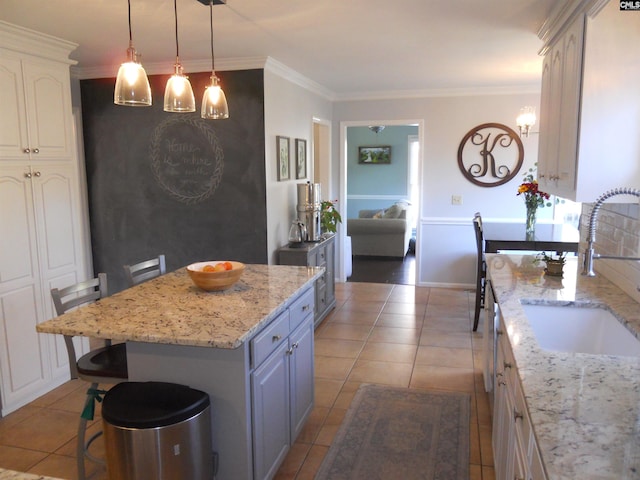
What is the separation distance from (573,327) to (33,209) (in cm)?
332

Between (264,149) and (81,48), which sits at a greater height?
(81,48)

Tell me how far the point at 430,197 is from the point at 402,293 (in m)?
1.25

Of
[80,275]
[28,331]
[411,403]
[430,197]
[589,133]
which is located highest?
[589,133]

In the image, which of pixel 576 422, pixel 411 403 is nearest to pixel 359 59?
pixel 411 403

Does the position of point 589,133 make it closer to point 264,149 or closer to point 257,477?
point 257,477

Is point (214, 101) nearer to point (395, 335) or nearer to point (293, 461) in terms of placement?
point (293, 461)

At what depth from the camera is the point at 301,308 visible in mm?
2836

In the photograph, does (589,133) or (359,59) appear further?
(359,59)

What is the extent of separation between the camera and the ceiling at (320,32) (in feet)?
9.50

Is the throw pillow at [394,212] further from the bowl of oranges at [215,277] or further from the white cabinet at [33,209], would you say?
the bowl of oranges at [215,277]

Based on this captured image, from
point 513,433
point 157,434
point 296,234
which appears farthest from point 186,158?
point 513,433

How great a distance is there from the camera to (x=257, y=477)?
2283mm

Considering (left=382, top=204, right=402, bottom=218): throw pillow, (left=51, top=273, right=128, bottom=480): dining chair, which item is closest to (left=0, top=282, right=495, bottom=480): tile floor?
(left=51, top=273, right=128, bottom=480): dining chair

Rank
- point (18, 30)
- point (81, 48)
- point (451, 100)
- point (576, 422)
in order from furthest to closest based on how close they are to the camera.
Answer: point (451, 100)
point (81, 48)
point (18, 30)
point (576, 422)
